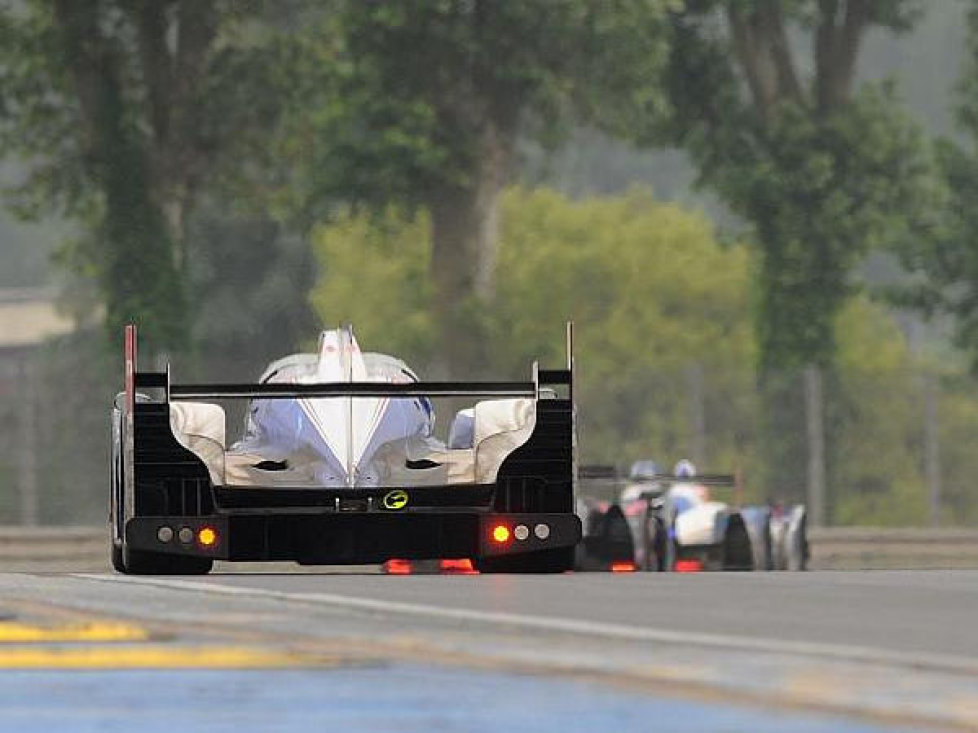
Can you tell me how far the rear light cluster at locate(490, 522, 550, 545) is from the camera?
Answer: 20.5 metres

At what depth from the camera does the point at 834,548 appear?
46344 mm

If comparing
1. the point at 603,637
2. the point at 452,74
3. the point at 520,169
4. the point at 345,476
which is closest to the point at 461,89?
the point at 452,74

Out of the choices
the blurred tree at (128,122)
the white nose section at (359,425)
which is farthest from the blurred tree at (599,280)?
the white nose section at (359,425)

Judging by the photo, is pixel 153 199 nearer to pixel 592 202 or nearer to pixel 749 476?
pixel 749 476

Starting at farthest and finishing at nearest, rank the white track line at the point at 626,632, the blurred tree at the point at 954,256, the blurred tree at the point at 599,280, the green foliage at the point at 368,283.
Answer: the blurred tree at the point at 599,280 < the green foliage at the point at 368,283 < the blurred tree at the point at 954,256 < the white track line at the point at 626,632

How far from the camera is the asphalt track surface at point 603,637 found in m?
12.1

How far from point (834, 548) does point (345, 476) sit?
2668 cm

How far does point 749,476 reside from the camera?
52250mm

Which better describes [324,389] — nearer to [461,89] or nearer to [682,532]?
[682,532]

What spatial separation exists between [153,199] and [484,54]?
5.49 m

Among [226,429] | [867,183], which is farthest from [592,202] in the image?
[226,429]

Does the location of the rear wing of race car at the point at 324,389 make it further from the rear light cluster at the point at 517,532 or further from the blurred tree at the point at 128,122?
the blurred tree at the point at 128,122

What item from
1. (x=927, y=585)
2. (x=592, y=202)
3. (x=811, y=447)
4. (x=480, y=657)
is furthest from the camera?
(x=592, y=202)

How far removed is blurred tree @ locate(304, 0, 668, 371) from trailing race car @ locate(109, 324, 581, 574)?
1352 inches
